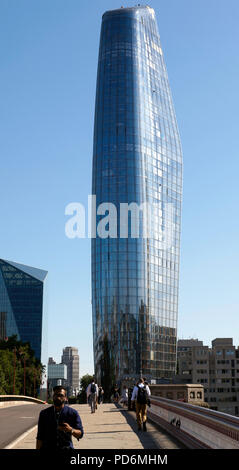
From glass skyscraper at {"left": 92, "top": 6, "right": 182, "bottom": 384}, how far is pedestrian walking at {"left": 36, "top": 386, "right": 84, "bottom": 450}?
14299 cm

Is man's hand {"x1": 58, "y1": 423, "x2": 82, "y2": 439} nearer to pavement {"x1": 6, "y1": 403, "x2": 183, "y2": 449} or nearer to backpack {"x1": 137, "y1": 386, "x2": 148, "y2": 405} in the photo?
pavement {"x1": 6, "y1": 403, "x2": 183, "y2": 449}

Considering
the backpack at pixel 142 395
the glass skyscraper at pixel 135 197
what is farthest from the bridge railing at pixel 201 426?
the glass skyscraper at pixel 135 197

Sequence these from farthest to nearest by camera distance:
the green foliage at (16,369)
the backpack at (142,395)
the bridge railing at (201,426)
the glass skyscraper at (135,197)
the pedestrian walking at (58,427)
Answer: the glass skyscraper at (135,197), the green foliage at (16,369), the backpack at (142,395), the bridge railing at (201,426), the pedestrian walking at (58,427)

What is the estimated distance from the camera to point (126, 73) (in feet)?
568

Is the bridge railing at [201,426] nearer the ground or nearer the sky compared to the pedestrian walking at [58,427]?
nearer the ground

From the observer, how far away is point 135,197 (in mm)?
163125

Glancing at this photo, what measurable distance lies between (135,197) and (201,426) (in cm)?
14467

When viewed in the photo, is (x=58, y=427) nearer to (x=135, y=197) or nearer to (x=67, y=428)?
(x=67, y=428)

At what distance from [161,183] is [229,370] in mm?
63517

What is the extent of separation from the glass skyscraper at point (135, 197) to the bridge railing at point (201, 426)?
127 meters

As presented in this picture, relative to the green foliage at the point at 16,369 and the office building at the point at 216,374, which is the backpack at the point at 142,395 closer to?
the green foliage at the point at 16,369

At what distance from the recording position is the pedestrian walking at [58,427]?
10.2 meters

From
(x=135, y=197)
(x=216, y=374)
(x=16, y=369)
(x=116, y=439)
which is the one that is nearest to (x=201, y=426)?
(x=116, y=439)

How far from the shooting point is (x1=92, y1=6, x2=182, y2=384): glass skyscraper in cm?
15738
